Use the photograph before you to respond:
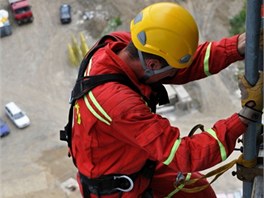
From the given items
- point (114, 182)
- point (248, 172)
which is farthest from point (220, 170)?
point (114, 182)

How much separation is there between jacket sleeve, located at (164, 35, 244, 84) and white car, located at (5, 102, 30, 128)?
15.1 m

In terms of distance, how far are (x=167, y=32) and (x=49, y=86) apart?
55.4ft

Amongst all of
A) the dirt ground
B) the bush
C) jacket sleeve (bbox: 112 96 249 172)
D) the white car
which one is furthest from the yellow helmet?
the bush

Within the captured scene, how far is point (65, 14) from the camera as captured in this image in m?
24.8

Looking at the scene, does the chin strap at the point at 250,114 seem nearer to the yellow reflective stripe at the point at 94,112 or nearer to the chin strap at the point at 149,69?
the chin strap at the point at 149,69

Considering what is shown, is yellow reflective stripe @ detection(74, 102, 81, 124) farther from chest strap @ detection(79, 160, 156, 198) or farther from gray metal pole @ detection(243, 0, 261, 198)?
gray metal pole @ detection(243, 0, 261, 198)

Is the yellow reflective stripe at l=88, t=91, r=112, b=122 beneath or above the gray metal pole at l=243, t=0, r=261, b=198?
beneath

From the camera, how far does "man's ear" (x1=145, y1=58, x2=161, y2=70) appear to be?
5.71 metres

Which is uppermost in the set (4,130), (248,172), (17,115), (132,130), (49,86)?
(132,130)

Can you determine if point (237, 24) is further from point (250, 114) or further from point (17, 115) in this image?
point (250, 114)

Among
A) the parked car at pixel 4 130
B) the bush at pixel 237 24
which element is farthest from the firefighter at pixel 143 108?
the bush at pixel 237 24

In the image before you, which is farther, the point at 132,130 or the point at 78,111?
the point at 78,111

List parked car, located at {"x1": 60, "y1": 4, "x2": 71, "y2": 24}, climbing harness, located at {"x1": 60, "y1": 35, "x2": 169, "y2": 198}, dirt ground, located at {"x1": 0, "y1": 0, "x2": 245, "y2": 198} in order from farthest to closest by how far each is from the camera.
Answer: parked car, located at {"x1": 60, "y1": 4, "x2": 71, "y2": 24} < dirt ground, located at {"x1": 0, "y1": 0, "x2": 245, "y2": 198} < climbing harness, located at {"x1": 60, "y1": 35, "x2": 169, "y2": 198}

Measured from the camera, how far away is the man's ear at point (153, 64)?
18.7ft
